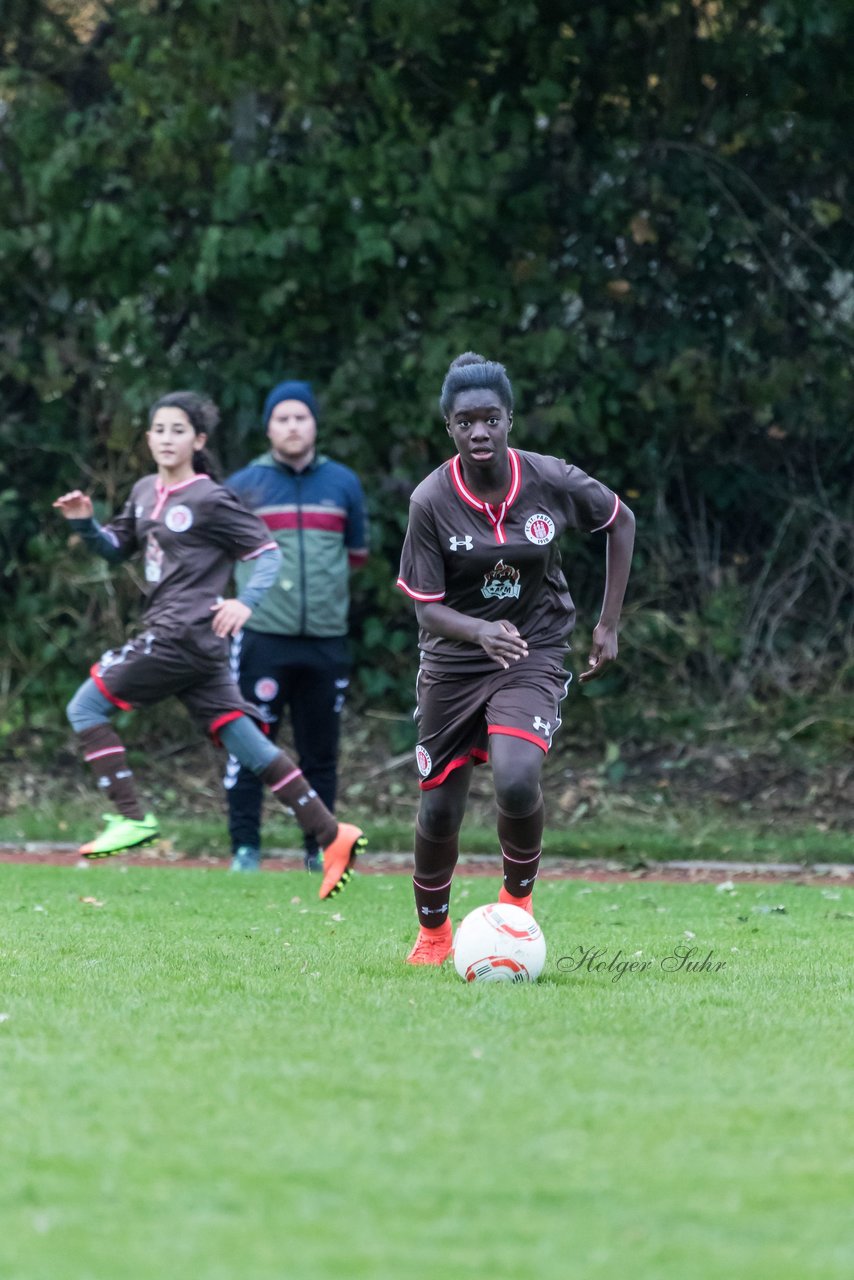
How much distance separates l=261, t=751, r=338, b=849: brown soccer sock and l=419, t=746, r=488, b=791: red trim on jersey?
7.97 feet

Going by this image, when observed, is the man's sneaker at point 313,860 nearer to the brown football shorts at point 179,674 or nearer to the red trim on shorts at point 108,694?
the brown football shorts at point 179,674

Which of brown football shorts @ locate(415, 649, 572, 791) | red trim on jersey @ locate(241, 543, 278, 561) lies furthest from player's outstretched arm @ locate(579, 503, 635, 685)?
red trim on jersey @ locate(241, 543, 278, 561)

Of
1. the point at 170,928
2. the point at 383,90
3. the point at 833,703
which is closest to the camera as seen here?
the point at 170,928

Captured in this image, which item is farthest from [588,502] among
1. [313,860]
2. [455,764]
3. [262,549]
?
[313,860]

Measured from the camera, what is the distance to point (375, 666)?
13602mm

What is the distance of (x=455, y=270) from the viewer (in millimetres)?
A: 12477

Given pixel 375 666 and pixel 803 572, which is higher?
pixel 803 572

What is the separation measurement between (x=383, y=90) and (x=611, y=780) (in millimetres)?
4886

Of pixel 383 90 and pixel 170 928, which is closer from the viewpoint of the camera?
pixel 170 928

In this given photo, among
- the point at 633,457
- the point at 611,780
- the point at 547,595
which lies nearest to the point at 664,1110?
the point at 547,595

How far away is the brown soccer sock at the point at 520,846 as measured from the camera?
20.6 ft

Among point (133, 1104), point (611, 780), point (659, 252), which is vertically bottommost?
point (611, 780)

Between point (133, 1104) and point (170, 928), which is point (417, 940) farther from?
point (133, 1104)

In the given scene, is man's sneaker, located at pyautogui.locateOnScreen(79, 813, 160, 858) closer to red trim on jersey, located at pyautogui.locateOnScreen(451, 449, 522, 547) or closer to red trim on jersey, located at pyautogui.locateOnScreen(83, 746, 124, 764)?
red trim on jersey, located at pyautogui.locateOnScreen(83, 746, 124, 764)
